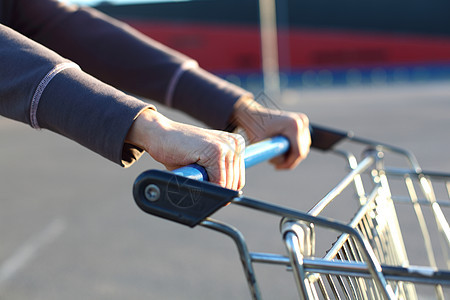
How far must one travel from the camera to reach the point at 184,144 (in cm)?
112

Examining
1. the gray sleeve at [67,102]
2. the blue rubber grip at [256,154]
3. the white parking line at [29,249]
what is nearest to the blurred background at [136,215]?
the white parking line at [29,249]

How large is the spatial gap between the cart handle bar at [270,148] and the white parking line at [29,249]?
2.85 meters

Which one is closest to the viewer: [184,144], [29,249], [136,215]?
[184,144]

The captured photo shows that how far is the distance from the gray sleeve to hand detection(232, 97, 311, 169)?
0.65 metres

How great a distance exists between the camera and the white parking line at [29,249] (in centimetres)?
405

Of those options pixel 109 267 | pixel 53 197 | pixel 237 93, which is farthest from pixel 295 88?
pixel 237 93

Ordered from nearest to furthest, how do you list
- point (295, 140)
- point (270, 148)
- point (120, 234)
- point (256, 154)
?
1. point (256, 154)
2. point (270, 148)
3. point (295, 140)
4. point (120, 234)

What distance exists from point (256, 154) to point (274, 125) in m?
0.33

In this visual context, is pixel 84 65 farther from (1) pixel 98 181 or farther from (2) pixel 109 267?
(1) pixel 98 181

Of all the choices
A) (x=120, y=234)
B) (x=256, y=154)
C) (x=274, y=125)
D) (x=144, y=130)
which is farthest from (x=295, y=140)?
(x=120, y=234)

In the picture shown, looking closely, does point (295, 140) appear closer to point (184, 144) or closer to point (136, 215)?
point (184, 144)

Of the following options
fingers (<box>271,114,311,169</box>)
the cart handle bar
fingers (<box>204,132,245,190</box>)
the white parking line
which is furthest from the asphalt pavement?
fingers (<box>204,132,245,190</box>)

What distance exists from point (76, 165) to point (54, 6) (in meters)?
6.79

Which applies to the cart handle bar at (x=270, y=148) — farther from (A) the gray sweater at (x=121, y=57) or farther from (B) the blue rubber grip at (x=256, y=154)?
(A) the gray sweater at (x=121, y=57)
